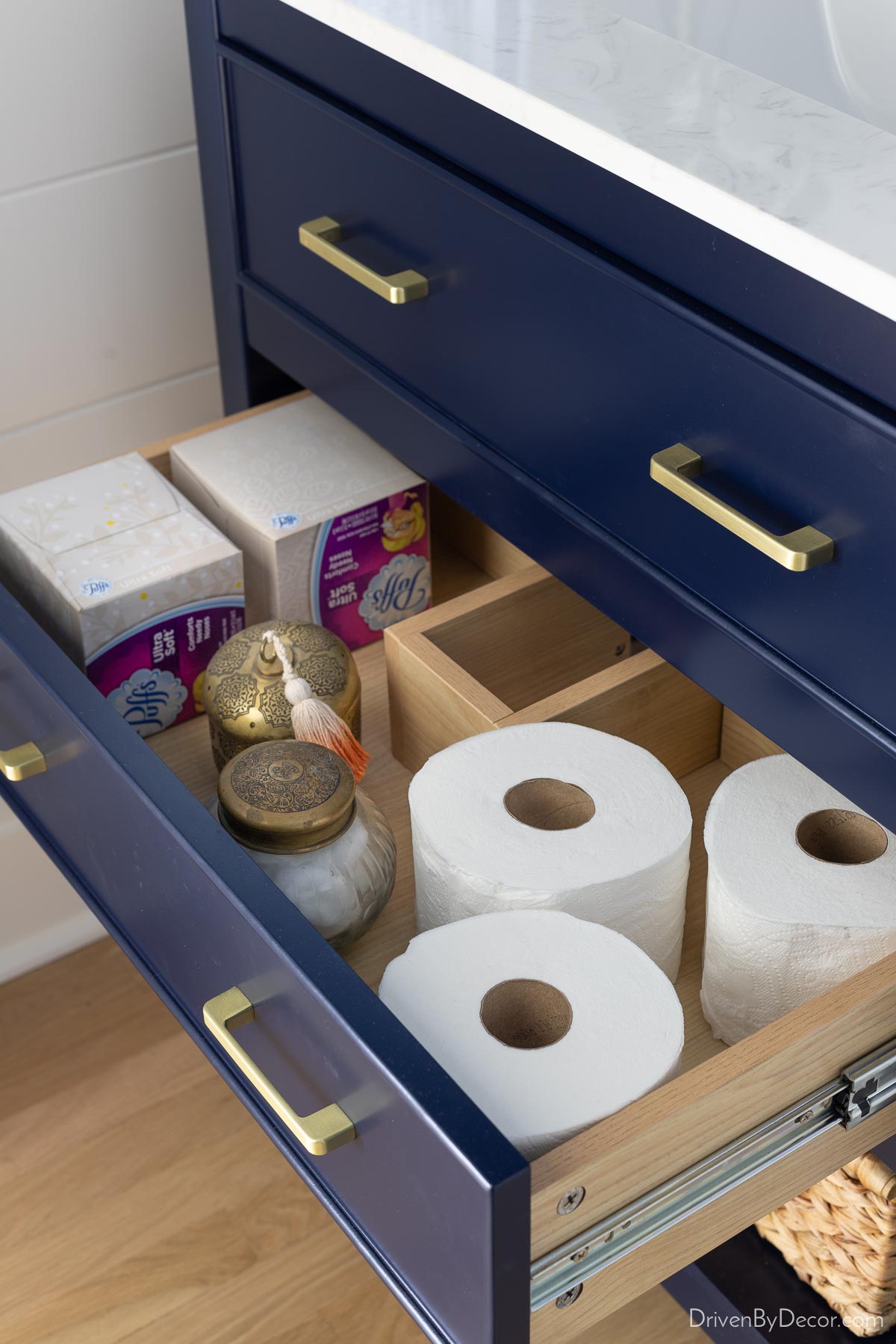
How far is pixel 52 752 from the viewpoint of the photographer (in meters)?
0.74

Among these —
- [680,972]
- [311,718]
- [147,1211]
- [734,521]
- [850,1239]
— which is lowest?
[147,1211]

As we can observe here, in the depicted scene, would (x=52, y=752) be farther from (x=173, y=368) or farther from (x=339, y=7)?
(x=173, y=368)

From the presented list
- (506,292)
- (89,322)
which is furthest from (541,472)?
(89,322)

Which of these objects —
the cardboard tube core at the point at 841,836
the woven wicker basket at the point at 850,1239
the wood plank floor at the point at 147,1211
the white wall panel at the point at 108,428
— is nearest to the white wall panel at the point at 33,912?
the wood plank floor at the point at 147,1211

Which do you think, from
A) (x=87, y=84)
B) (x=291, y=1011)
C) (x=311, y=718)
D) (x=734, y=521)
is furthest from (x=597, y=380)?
(x=87, y=84)

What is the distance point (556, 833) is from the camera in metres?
0.68

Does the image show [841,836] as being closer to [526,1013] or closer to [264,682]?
[526,1013]

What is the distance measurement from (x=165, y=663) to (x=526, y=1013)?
1.15ft

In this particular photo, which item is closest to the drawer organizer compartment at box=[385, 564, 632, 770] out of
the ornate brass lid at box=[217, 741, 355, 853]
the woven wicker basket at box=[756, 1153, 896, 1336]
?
the ornate brass lid at box=[217, 741, 355, 853]

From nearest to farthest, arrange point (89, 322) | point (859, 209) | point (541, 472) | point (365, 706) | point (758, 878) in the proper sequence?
point (859, 209), point (758, 878), point (541, 472), point (365, 706), point (89, 322)

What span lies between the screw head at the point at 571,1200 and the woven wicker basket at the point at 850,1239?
0.37m

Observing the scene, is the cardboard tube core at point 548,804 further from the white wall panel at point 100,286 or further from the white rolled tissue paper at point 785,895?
the white wall panel at point 100,286

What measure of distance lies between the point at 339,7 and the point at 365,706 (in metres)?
0.41

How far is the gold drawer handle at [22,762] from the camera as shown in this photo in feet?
2.47
